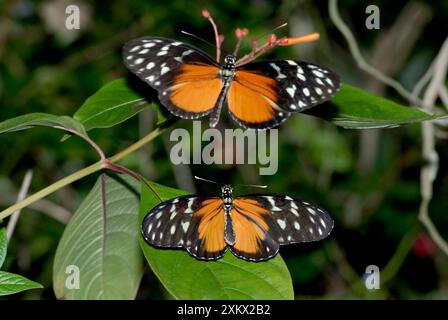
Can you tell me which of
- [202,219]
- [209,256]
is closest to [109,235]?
[202,219]

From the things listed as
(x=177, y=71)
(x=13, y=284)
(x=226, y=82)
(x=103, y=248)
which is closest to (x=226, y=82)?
(x=226, y=82)

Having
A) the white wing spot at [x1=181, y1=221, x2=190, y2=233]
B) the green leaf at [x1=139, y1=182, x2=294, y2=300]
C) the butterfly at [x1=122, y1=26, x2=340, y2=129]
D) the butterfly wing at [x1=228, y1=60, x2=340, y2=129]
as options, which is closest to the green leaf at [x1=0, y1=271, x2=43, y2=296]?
the green leaf at [x1=139, y1=182, x2=294, y2=300]

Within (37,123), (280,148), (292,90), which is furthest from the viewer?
(280,148)

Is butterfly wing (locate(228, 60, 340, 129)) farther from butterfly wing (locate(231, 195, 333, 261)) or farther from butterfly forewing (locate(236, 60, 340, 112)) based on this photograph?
butterfly wing (locate(231, 195, 333, 261))

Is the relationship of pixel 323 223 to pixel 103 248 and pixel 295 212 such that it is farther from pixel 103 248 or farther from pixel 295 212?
pixel 103 248

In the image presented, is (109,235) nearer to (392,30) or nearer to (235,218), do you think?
(235,218)

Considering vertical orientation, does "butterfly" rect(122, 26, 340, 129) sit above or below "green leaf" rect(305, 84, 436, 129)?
above

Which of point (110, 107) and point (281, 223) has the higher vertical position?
point (110, 107)

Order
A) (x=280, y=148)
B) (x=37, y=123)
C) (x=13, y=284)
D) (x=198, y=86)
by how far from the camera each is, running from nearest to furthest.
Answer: (x=13, y=284)
(x=37, y=123)
(x=198, y=86)
(x=280, y=148)
